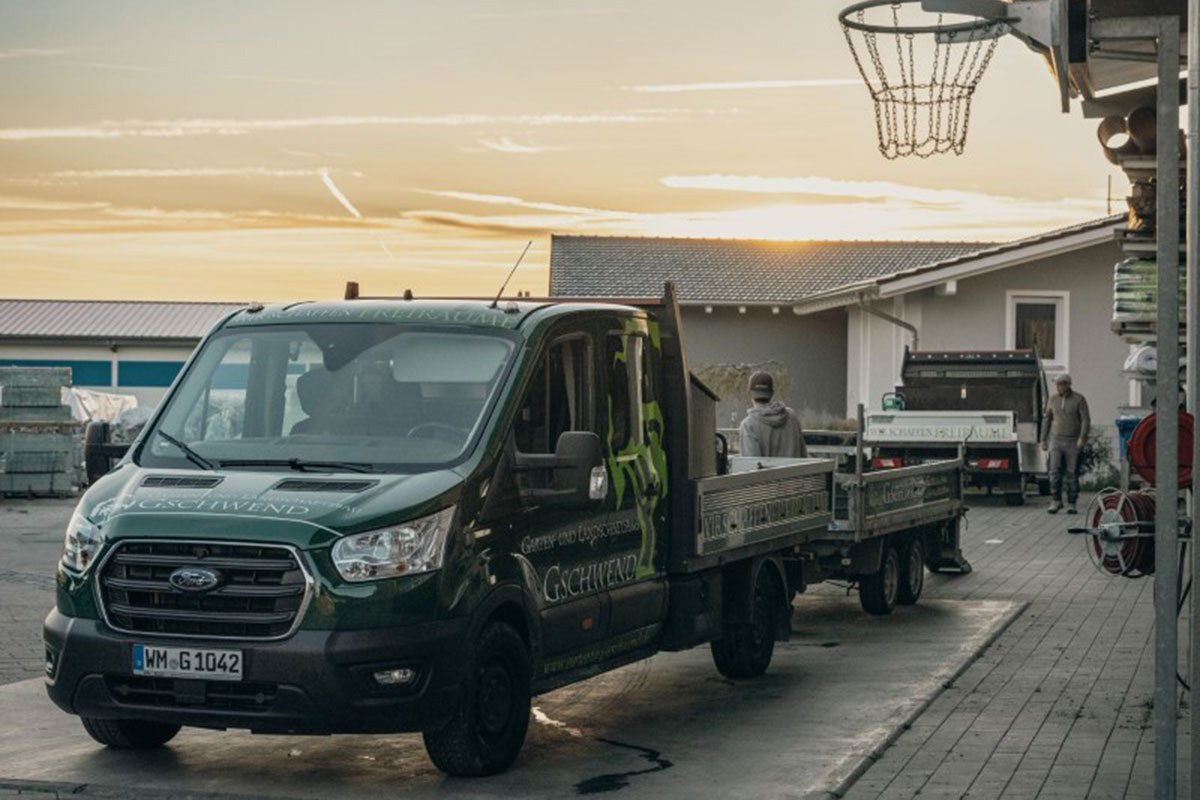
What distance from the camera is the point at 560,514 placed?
9.84m

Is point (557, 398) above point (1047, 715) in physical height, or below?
above

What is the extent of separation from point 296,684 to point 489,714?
1092 millimetres

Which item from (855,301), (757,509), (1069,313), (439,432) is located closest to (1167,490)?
(439,432)

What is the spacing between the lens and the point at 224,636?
8.73m

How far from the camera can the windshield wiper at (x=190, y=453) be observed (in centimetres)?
959

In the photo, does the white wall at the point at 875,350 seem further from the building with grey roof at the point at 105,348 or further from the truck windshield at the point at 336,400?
the building with grey roof at the point at 105,348

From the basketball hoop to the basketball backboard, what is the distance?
1199 mm

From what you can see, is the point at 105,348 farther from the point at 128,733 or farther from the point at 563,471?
the point at 563,471

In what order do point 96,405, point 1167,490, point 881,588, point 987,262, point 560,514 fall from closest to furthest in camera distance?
point 1167,490 < point 560,514 < point 881,588 < point 987,262 < point 96,405

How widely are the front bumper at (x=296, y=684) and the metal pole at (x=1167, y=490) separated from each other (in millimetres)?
3026

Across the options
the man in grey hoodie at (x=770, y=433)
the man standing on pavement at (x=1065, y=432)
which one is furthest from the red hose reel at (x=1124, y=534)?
the man standing on pavement at (x=1065, y=432)

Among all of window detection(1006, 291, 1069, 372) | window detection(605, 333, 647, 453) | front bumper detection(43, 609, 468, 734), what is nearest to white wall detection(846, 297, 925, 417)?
window detection(1006, 291, 1069, 372)

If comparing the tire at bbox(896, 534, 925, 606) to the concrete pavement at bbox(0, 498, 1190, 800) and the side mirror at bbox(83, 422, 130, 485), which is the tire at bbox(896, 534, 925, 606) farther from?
the side mirror at bbox(83, 422, 130, 485)

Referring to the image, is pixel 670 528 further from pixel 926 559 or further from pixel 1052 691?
pixel 926 559
